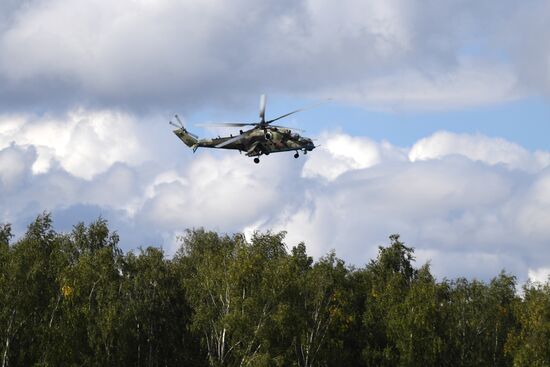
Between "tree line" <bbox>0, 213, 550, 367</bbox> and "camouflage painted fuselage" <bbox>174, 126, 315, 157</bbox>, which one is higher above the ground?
"camouflage painted fuselage" <bbox>174, 126, 315, 157</bbox>

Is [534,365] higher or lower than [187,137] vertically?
lower

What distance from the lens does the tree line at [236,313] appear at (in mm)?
78312

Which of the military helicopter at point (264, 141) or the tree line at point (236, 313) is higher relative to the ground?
the military helicopter at point (264, 141)

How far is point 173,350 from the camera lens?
92.7 meters

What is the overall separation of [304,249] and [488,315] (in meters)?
18.2

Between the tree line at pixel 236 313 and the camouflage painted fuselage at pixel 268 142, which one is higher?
the camouflage painted fuselage at pixel 268 142

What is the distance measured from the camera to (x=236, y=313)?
81.4m

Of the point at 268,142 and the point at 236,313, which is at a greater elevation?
the point at 268,142

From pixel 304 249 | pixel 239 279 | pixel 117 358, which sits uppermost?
pixel 304 249

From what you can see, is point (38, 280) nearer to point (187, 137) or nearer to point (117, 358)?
point (117, 358)

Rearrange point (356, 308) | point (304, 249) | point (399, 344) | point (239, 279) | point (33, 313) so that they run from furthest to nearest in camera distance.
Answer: point (304, 249)
point (356, 308)
point (399, 344)
point (239, 279)
point (33, 313)

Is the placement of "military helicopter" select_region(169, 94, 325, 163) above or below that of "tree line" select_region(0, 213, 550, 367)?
above

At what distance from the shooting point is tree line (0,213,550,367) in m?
78.3

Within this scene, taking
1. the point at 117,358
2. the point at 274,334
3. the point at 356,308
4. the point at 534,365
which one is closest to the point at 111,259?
the point at 117,358
